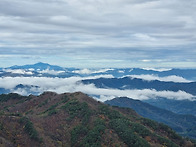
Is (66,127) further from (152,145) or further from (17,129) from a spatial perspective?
(152,145)

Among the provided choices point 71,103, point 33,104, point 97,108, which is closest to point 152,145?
point 97,108

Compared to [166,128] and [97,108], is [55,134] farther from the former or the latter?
[166,128]

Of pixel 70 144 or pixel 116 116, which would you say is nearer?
pixel 70 144

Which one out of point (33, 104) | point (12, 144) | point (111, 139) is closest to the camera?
point (12, 144)

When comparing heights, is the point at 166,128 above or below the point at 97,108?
below

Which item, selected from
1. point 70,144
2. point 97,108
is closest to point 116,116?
point 97,108

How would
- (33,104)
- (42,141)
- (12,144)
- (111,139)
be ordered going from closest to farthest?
(12,144) < (42,141) < (111,139) < (33,104)
